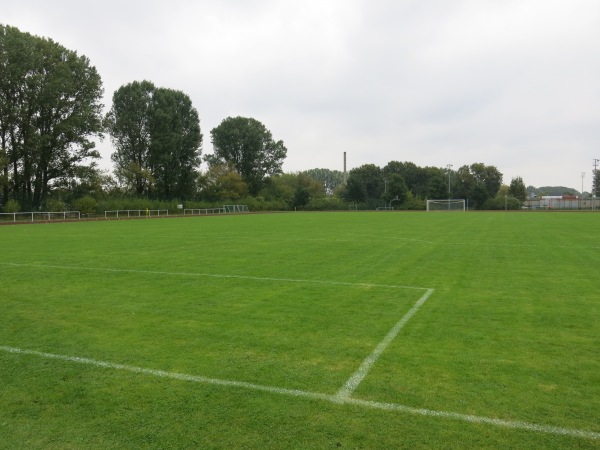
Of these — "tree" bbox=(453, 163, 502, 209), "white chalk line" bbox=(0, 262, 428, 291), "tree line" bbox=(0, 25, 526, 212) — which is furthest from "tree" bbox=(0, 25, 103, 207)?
"tree" bbox=(453, 163, 502, 209)

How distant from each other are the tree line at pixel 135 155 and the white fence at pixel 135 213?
153cm

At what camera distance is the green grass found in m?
3.38

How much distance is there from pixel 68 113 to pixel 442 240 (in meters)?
44.8

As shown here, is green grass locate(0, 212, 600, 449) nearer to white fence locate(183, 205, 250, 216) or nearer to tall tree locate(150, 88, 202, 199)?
white fence locate(183, 205, 250, 216)

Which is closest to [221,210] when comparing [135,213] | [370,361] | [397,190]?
[135,213]

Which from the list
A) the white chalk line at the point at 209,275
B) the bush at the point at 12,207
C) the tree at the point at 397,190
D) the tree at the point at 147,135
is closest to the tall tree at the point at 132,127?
the tree at the point at 147,135

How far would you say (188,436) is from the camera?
10.8 ft

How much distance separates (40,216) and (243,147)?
50819mm

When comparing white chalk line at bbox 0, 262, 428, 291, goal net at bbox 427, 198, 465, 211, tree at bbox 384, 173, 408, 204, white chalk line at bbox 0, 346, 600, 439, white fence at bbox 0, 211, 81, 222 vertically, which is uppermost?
tree at bbox 384, 173, 408, 204

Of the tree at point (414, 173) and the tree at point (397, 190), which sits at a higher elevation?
the tree at point (414, 173)

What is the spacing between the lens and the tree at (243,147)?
87.4 metres

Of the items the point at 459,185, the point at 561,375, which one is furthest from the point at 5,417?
the point at 459,185

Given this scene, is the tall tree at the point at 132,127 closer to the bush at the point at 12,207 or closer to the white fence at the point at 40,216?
the white fence at the point at 40,216

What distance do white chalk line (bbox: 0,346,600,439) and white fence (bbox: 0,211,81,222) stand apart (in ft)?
130
